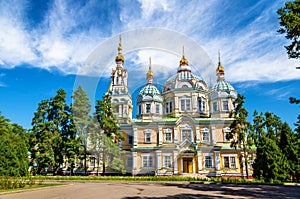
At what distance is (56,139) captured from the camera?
30.0 meters

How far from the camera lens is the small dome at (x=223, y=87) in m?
40.4

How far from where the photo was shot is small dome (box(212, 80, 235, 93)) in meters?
40.4

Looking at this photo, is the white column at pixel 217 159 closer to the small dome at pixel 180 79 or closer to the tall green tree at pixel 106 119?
the small dome at pixel 180 79

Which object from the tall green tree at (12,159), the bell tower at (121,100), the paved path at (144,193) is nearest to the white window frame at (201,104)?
the bell tower at (121,100)

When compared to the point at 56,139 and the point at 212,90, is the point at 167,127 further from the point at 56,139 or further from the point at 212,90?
the point at 56,139

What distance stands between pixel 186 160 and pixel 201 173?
8.42 ft

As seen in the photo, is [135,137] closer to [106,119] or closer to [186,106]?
[106,119]

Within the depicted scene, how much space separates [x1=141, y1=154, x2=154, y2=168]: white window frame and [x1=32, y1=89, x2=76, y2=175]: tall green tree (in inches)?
389

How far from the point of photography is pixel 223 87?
4078 centimetres

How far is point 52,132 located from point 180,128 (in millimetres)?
17451

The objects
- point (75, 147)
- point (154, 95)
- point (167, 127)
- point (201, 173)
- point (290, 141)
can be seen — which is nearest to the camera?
point (290, 141)

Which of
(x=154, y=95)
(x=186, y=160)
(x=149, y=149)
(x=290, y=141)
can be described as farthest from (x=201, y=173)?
(x=154, y=95)

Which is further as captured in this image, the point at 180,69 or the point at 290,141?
the point at 180,69

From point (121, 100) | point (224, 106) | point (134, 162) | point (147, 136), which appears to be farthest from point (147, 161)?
point (224, 106)
